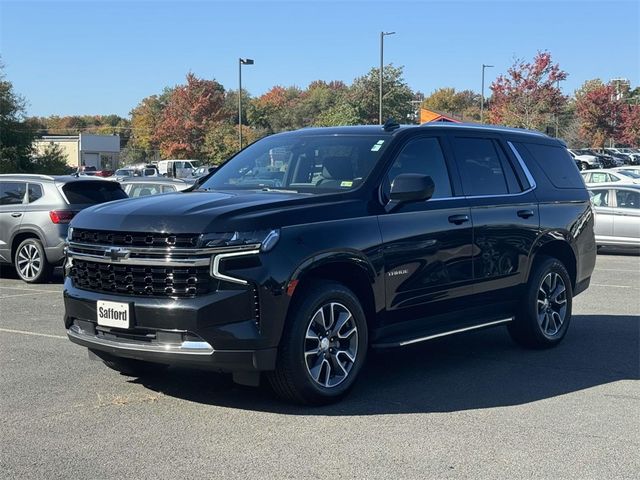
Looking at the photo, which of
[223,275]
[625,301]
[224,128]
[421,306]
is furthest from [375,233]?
[224,128]

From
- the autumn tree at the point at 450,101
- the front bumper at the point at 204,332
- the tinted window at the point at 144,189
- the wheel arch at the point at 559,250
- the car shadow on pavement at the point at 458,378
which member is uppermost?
the autumn tree at the point at 450,101

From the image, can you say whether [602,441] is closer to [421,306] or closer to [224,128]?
[421,306]

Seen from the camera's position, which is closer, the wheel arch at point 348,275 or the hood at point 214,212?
the hood at point 214,212

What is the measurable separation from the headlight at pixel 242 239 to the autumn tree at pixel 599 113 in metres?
64.3

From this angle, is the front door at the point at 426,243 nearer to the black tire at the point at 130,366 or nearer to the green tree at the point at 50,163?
the black tire at the point at 130,366

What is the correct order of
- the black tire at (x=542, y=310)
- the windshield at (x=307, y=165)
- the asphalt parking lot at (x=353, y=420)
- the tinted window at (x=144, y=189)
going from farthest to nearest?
the tinted window at (x=144, y=189) → the black tire at (x=542, y=310) → the windshield at (x=307, y=165) → the asphalt parking lot at (x=353, y=420)

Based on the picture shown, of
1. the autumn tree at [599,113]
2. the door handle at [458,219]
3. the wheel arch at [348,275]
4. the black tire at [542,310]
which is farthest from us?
the autumn tree at [599,113]

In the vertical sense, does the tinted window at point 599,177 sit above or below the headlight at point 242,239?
above

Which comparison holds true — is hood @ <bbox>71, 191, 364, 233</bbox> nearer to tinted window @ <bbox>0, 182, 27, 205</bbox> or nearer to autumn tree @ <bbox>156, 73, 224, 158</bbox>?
tinted window @ <bbox>0, 182, 27, 205</bbox>

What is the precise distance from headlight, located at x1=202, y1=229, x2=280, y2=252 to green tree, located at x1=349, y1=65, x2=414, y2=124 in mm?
49770

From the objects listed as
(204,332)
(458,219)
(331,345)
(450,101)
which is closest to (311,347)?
(331,345)

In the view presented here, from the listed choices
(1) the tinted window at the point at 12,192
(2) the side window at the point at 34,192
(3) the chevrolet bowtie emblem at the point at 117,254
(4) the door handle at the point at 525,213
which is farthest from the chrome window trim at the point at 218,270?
(1) the tinted window at the point at 12,192

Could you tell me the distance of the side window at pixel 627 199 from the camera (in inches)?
671

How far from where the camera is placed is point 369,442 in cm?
482
